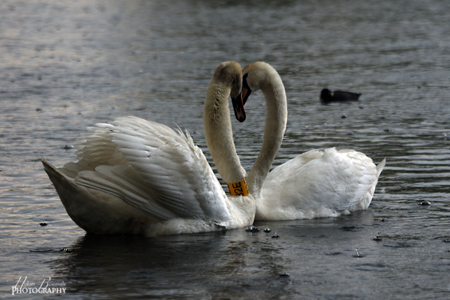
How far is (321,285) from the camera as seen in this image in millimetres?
6594

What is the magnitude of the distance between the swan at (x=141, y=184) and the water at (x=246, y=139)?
0.66 ft

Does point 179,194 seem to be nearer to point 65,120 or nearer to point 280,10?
point 65,120

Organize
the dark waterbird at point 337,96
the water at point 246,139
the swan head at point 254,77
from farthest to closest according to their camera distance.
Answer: the dark waterbird at point 337,96
the swan head at point 254,77
the water at point 246,139

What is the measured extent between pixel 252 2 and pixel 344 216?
165ft

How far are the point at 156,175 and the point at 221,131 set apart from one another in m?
1.32

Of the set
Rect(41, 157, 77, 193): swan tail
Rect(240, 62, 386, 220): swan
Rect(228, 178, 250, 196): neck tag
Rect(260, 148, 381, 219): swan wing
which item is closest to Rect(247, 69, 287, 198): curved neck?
Rect(240, 62, 386, 220): swan

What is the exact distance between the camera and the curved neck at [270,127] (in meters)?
9.48

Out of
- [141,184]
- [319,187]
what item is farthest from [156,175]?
[319,187]

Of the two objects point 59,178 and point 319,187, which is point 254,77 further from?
point 59,178

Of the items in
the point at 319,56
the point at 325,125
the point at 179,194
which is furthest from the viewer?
the point at 319,56

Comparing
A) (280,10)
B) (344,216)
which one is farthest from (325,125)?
(280,10)

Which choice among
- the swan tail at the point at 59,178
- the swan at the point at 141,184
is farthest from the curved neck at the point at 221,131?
the swan tail at the point at 59,178

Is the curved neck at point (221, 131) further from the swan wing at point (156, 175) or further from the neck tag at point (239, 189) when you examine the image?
the swan wing at point (156, 175)

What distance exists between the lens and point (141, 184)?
8133 mm
